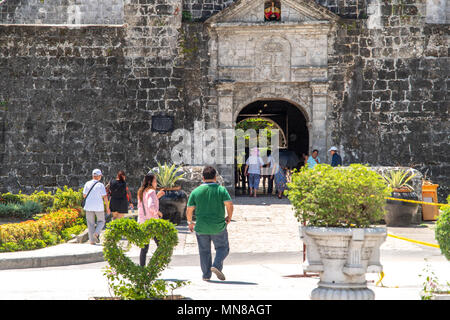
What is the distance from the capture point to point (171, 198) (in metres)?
15.9

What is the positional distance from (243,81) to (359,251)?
45.7 feet

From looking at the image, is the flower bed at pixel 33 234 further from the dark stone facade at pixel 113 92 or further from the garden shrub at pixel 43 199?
the dark stone facade at pixel 113 92

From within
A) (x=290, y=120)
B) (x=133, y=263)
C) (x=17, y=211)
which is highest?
(x=290, y=120)

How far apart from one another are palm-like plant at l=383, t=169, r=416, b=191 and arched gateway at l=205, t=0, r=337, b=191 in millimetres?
4260

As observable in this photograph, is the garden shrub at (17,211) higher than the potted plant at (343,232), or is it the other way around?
the potted plant at (343,232)

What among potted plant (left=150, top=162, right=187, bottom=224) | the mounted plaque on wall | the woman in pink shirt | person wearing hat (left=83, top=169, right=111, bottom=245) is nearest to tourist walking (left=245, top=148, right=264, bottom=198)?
the mounted plaque on wall

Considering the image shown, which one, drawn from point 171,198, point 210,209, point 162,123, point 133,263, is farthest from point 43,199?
point 133,263

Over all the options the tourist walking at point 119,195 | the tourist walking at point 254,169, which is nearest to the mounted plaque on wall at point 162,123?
the tourist walking at point 254,169

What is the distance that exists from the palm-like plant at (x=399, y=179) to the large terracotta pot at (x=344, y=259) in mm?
8988

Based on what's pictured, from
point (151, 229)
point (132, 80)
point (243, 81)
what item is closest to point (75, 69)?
point (132, 80)

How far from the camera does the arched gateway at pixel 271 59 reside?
2081cm

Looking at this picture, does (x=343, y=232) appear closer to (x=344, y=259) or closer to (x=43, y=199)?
(x=344, y=259)

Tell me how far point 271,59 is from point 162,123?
11.8 feet
